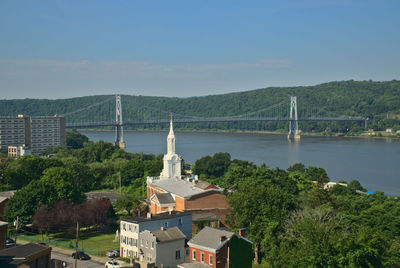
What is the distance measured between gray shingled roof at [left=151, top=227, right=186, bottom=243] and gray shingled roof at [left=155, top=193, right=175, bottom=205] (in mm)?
5499

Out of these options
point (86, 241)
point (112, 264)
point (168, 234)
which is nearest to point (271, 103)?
point (86, 241)

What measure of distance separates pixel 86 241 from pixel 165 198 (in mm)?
4393

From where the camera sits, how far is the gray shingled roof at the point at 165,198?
20.6 meters

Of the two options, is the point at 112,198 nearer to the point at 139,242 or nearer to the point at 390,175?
the point at 139,242

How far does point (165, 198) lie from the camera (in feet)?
68.0

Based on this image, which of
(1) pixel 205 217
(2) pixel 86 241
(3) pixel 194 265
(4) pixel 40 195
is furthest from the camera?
(4) pixel 40 195

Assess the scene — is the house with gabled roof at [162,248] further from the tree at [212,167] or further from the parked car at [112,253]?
the tree at [212,167]

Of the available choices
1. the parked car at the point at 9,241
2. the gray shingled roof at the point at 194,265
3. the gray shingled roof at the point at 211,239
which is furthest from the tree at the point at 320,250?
the parked car at the point at 9,241

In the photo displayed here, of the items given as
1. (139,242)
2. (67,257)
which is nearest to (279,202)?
(139,242)

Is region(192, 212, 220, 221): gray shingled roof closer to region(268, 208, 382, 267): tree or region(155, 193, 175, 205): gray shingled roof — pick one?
region(155, 193, 175, 205): gray shingled roof

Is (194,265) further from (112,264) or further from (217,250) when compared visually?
(112,264)

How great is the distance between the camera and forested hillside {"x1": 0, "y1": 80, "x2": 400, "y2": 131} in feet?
312

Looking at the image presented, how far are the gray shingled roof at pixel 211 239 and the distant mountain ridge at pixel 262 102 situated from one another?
280ft

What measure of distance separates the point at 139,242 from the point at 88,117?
9313 centimetres
